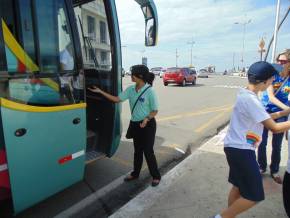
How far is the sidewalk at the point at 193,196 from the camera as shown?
342cm

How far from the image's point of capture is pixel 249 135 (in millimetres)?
2637

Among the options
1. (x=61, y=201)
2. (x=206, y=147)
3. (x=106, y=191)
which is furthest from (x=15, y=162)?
(x=206, y=147)

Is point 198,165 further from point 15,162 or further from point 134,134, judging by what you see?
point 15,162

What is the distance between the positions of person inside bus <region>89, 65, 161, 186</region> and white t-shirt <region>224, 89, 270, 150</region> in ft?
4.37

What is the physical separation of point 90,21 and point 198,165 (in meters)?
2.83

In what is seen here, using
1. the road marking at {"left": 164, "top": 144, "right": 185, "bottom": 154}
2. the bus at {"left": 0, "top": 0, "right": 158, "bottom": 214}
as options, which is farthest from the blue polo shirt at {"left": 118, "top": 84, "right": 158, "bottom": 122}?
the road marking at {"left": 164, "top": 144, "right": 185, "bottom": 154}

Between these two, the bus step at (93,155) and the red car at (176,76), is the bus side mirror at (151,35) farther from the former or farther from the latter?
the red car at (176,76)

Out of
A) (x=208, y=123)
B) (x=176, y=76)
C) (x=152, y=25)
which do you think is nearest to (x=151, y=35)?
(x=152, y=25)

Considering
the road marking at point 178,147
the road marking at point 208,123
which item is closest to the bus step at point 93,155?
the road marking at point 178,147

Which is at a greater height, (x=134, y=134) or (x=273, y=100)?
(x=273, y=100)

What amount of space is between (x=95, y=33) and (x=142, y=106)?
50.1 inches

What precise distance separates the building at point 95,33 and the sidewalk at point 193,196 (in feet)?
6.13

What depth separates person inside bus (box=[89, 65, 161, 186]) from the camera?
3828 millimetres

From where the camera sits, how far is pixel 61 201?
372 centimetres
